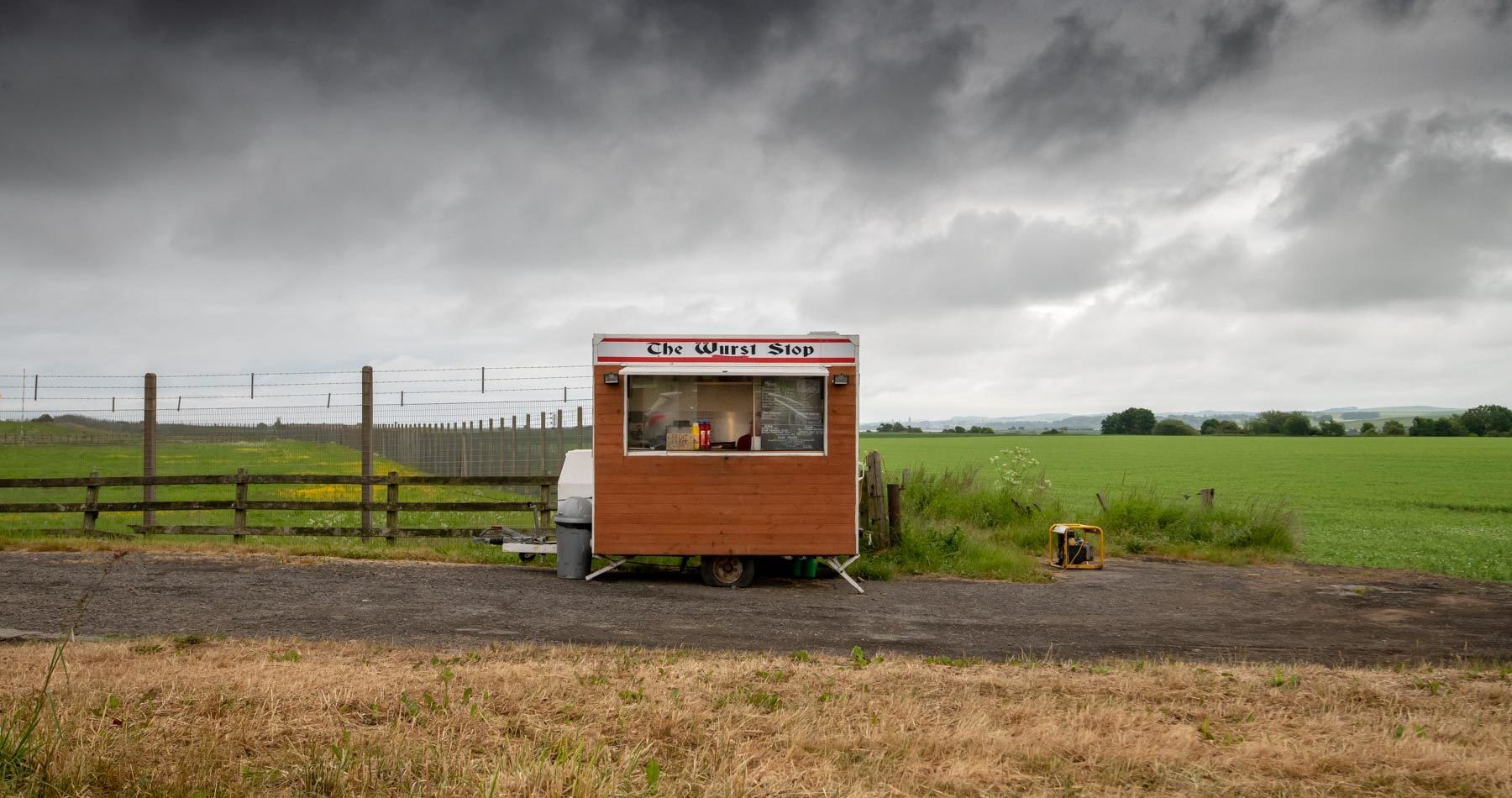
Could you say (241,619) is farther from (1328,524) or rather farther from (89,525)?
(1328,524)

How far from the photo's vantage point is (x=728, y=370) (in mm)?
12109

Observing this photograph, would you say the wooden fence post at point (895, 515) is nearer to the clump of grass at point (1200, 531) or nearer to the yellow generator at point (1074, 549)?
the yellow generator at point (1074, 549)

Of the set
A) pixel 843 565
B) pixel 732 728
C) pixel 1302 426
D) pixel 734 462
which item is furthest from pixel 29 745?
pixel 1302 426

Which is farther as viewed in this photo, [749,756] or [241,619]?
[241,619]

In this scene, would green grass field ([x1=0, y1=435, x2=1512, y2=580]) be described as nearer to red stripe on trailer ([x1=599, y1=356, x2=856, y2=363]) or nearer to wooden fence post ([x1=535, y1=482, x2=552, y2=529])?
wooden fence post ([x1=535, y1=482, x2=552, y2=529])

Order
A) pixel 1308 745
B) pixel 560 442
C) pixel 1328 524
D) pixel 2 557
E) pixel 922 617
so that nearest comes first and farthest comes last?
pixel 1308 745 < pixel 922 617 < pixel 2 557 < pixel 560 442 < pixel 1328 524

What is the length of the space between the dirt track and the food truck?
53 centimetres

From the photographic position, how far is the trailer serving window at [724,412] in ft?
40.4

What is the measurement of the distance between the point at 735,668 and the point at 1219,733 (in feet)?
9.07

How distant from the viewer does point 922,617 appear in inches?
391

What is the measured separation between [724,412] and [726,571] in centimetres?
189

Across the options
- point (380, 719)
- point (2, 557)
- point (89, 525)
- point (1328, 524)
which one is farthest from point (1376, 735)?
point (1328, 524)

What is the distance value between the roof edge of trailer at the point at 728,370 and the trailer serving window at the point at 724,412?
0.04 meters

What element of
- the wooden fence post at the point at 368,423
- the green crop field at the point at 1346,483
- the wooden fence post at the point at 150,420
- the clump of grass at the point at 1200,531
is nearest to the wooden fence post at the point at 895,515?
the clump of grass at the point at 1200,531
